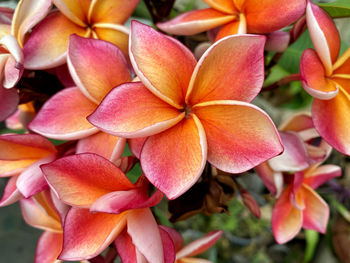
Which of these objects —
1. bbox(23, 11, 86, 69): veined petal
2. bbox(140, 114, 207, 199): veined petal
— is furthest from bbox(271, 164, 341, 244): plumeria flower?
bbox(23, 11, 86, 69): veined petal

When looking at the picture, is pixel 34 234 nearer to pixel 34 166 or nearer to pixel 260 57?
pixel 34 166

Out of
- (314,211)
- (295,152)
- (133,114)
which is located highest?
(133,114)

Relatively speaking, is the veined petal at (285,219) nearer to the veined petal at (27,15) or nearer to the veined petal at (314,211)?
the veined petal at (314,211)

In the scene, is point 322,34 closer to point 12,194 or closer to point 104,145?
point 104,145

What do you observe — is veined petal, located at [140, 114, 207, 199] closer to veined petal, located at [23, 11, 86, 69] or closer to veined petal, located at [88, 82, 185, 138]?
veined petal, located at [88, 82, 185, 138]

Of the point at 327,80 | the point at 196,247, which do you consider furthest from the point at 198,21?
the point at 196,247

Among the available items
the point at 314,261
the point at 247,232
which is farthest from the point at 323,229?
the point at 314,261

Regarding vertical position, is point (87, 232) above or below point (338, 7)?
below
